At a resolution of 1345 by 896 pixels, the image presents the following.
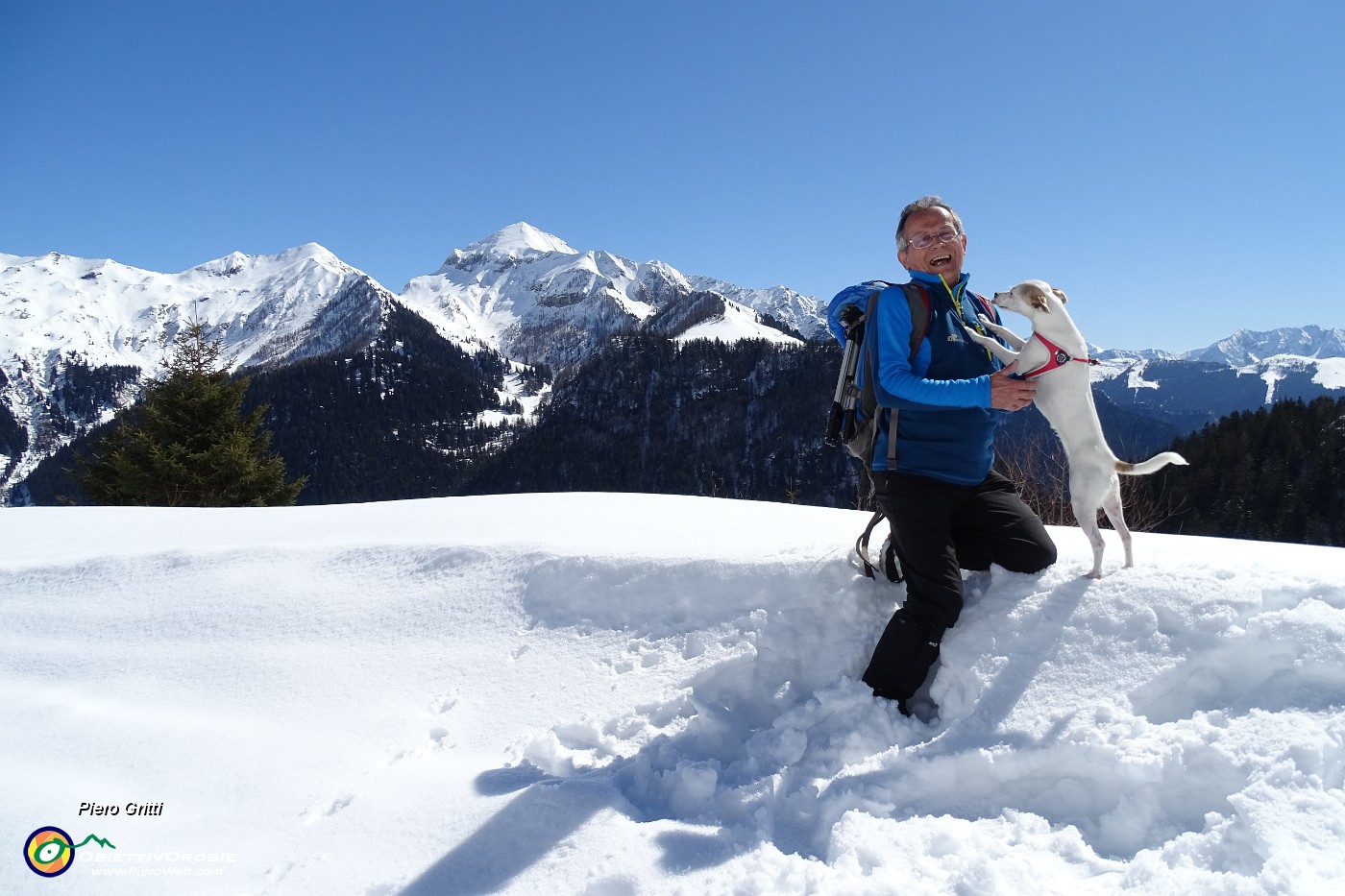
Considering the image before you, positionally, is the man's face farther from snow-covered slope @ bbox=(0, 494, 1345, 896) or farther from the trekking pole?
snow-covered slope @ bbox=(0, 494, 1345, 896)

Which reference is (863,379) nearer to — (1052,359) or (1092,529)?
(1052,359)

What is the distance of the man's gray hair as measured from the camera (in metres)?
3.25

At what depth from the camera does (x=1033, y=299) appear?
10.7ft

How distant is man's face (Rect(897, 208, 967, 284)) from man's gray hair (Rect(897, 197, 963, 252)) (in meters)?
0.02

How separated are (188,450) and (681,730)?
19.6 m

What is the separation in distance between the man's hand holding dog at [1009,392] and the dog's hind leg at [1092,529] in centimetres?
57

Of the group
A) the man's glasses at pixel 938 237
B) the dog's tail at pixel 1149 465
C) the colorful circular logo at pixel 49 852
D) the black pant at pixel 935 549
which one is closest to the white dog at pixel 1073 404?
the dog's tail at pixel 1149 465

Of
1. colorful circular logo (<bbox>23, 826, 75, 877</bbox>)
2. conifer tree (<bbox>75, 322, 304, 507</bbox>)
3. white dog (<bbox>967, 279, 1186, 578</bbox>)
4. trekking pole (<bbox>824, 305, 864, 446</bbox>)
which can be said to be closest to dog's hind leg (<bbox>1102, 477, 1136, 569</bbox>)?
white dog (<bbox>967, 279, 1186, 578</bbox>)

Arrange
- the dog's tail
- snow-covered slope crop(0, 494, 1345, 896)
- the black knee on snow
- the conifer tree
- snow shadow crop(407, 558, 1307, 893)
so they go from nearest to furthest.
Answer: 1. snow-covered slope crop(0, 494, 1345, 896)
2. snow shadow crop(407, 558, 1307, 893)
3. the black knee on snow
4. the dog's tail
5. the conifer tree

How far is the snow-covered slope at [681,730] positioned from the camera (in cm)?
215

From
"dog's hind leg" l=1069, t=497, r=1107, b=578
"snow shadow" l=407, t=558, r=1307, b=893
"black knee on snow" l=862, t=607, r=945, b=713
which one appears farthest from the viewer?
"dog's hind leg" l=1069, t=497, r=1107, b=578

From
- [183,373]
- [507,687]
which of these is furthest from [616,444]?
[507,687]

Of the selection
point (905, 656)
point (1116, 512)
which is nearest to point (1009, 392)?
point (1116, 512)

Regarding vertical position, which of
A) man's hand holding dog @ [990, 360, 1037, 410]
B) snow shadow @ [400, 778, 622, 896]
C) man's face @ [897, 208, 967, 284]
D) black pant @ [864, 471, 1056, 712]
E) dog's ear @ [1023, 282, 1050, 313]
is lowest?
snow shadow @ [400, 778, 622, 896]
